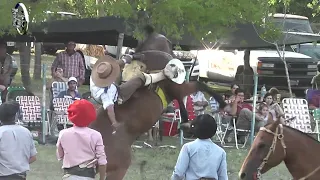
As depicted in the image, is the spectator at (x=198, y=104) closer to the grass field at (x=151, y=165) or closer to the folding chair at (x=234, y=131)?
the folding chair at (x=234, y=131)

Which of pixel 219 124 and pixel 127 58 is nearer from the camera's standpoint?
pixel 127 58

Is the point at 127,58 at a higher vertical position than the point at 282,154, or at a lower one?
higher

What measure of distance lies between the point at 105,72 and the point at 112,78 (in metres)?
0.12

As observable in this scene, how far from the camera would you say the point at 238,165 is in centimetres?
1222

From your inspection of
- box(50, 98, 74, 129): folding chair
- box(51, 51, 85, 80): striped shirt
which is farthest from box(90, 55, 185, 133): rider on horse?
box(51, 51, 85, 80): striped shirt

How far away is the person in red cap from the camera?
6281mm

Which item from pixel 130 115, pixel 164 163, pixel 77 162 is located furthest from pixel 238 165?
pixel 77 162

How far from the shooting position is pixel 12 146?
6.72 m

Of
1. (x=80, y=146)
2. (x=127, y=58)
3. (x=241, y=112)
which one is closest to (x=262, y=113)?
(x=241, y=112)

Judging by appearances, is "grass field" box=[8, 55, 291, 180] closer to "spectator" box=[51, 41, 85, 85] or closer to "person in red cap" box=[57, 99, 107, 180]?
"spectator" box=[51, 41, 85, 85]

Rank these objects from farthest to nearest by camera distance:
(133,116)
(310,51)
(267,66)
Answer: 1. (310,51)
2. (267,66)
3. (133,116)

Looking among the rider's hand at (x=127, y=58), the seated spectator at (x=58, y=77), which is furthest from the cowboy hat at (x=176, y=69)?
the seated spectator at (x=58, y=77)

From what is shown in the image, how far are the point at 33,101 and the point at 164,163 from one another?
3.32m

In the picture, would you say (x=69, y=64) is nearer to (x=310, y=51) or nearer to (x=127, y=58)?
(x=127, y=58)
